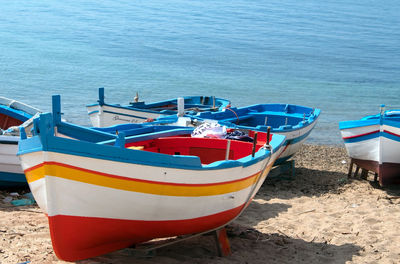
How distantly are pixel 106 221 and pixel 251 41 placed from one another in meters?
44.9

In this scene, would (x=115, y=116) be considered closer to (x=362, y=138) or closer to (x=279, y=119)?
(x=279, y=119)

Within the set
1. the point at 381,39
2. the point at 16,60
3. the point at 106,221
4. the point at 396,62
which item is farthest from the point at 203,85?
the point at 381,39

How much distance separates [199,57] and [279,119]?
1020 inches

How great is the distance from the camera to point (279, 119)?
11961mm

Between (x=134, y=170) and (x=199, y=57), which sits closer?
(x=134, y=170)

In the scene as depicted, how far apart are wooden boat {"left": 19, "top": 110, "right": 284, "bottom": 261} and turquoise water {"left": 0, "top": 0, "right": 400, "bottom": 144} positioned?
37.7ft

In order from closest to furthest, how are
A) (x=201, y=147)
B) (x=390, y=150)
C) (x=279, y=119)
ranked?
(x=201, y=147), (x=390, y=150), (x=279, y=119)

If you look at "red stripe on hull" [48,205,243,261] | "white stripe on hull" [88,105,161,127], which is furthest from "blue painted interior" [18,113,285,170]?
"white stripe on hull" [88,105,161,127]

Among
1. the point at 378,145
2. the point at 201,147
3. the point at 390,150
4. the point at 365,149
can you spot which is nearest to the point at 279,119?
the point at 365,149

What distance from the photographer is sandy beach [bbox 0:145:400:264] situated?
609cm

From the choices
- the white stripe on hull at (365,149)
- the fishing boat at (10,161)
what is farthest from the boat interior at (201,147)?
the white stripe on hull at (365,149)

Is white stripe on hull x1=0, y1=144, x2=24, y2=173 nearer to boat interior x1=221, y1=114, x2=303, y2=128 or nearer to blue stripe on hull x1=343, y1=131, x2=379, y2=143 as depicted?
Answer: boat interior x1=221, y1=114, x2=303, y2=128

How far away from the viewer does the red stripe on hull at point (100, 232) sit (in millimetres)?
5016

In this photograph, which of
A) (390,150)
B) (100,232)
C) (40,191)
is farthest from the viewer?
(390,150)
